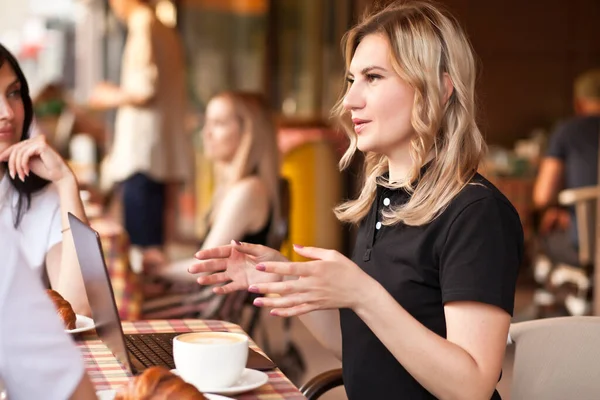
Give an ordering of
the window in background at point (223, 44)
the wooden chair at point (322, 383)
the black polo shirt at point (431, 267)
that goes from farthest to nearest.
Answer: the window in background at point (223, 44) < the wooden chair at point (322, 383) < the black polo shirt at point (431, 267)

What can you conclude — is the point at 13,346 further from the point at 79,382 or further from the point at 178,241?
the point at 178,241

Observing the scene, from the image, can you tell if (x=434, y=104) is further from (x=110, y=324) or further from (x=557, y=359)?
(x=110, y=324)

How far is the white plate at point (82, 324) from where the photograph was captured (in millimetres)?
1659

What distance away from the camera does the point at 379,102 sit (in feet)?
5.26

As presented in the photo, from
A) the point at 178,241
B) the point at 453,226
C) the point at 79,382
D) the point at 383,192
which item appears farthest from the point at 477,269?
the point at 178,241

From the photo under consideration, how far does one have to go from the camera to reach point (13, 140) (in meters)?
1.98

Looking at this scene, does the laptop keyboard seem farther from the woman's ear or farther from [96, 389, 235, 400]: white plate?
the woman's ear

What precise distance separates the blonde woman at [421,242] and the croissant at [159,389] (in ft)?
1.04

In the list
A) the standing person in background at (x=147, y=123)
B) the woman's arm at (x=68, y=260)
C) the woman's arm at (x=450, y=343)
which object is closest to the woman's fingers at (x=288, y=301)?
the woman's arm at (x=450, y=343)

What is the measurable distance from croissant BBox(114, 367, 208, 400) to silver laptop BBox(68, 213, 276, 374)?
262mm

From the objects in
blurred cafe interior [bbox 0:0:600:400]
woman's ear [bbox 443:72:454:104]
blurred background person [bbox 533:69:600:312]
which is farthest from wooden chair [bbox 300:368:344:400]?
blurred cafe interior [bbox 0:0:600:400]

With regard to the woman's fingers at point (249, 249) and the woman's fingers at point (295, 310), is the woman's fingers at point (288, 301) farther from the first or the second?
the woman's fingers at point (249, 249)

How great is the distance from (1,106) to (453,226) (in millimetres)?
1017

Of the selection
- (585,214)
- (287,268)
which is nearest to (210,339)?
(287,268)
